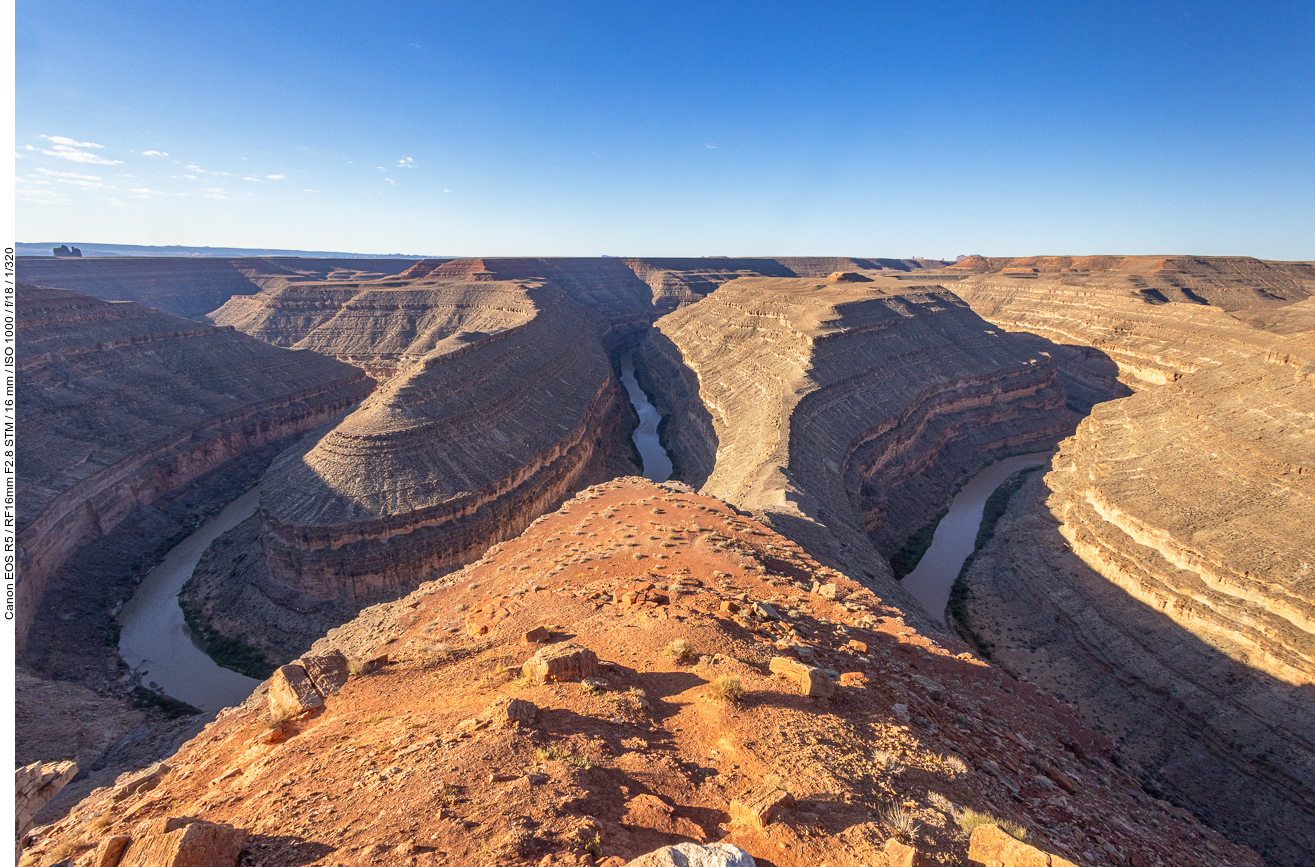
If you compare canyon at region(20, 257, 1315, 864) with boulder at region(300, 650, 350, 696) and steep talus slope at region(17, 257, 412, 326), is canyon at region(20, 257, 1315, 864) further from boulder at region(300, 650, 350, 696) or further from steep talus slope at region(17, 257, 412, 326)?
steep talus slope at region(17, 257, 412, 326)

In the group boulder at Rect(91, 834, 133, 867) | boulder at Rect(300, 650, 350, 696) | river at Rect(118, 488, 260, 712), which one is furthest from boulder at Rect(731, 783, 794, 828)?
river at Rect(118, 488, 260, 712)

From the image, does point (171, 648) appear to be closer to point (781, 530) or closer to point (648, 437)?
point (781, 530)

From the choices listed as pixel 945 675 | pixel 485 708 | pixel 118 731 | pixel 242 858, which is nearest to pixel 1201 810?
pixel 945 675

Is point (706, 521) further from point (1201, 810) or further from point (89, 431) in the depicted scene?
point (89, 431)

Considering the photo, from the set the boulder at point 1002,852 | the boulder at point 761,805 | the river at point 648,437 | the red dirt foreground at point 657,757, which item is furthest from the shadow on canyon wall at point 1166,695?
the river at point 648,437

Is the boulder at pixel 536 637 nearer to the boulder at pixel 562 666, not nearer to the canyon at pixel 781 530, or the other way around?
the canyon at pixel 781 530

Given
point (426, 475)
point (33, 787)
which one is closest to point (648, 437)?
point (426, 475)
